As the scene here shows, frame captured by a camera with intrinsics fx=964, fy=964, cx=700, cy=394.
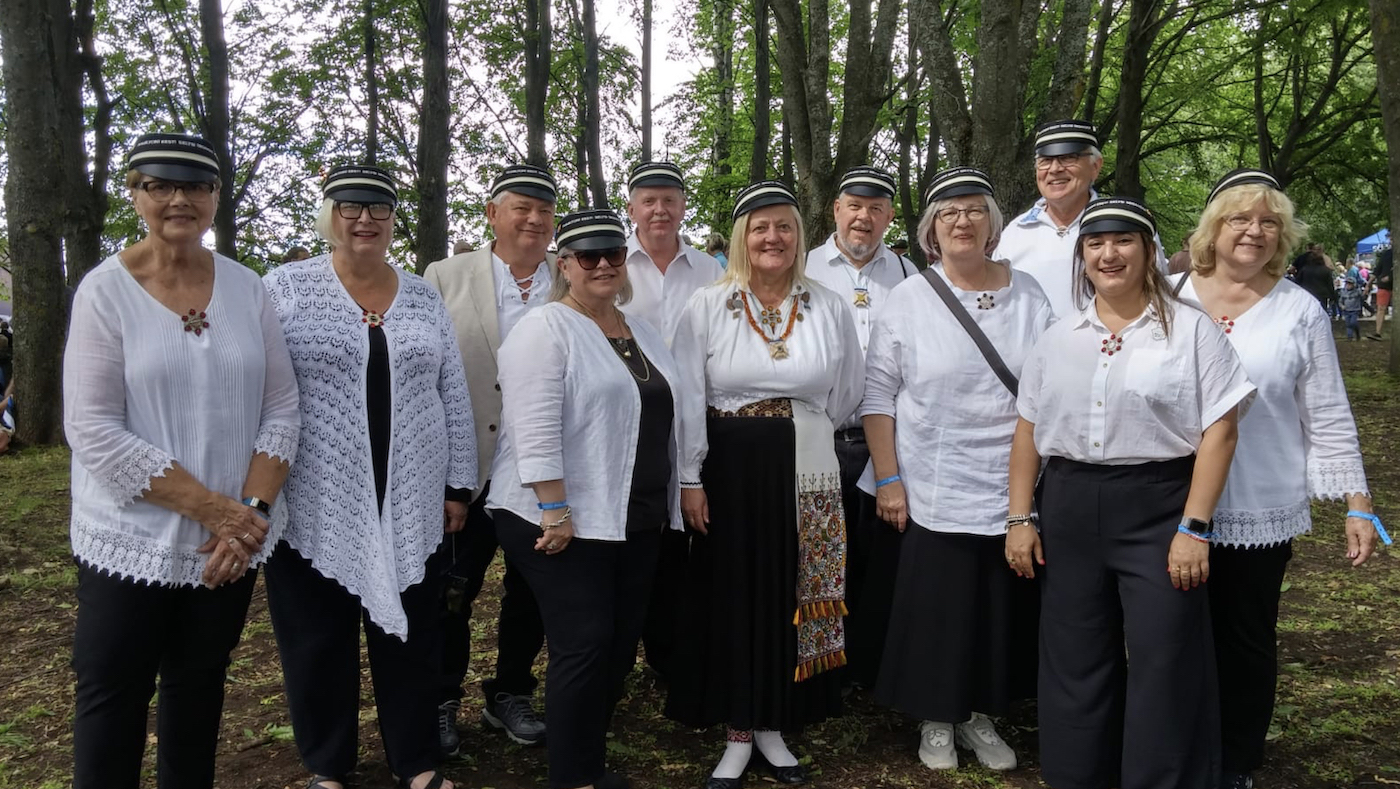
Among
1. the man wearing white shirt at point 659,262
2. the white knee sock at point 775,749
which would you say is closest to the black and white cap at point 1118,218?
the man wearing white shirt at point 659,262

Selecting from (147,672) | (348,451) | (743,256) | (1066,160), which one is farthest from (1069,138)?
(147,672)

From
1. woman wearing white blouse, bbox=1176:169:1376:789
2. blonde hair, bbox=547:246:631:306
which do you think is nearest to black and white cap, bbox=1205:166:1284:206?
woman wearing white blouse, bbox=1176:169:1376:789

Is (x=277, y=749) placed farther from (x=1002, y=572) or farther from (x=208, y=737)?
(x=1002, y=572)

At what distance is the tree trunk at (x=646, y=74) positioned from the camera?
769 inches

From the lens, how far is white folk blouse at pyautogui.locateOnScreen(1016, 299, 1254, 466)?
9.86ft

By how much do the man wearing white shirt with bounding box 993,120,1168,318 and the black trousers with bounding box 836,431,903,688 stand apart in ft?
3.49

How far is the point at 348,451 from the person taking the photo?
316 centimetres

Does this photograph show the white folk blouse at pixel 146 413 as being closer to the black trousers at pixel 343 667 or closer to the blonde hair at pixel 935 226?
the black trousers at pixel 343 667

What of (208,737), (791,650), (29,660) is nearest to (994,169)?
(791,650)

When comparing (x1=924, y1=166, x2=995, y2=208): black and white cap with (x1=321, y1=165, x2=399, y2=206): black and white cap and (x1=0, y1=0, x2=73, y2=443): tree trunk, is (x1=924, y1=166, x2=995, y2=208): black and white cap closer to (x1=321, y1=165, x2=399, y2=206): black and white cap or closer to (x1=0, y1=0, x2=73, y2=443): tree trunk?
(x1=321, y1=165, x2=399, y2=206): black and white cap

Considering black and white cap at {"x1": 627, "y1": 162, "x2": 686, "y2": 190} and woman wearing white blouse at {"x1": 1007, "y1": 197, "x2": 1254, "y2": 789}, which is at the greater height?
black and white cap at {"x1": 627, "y1": 162, "x2": 686, "y2": 190}

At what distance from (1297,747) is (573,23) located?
1701cm

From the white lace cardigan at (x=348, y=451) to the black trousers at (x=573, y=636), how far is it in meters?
0.36

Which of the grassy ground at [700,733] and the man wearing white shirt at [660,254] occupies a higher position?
the man wearing white shirt at [660,254]
